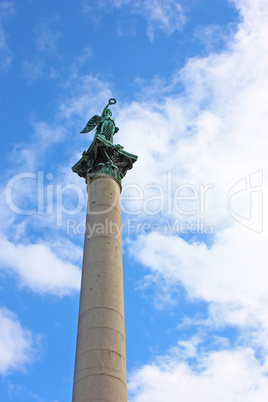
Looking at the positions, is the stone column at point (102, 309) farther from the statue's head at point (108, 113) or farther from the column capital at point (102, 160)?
the statue's head at point (108, 113)

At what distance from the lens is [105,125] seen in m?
30.9

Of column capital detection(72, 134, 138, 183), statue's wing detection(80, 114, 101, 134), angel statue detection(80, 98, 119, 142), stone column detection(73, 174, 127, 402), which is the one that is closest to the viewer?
stone column detection(73, 174, 127, 402)

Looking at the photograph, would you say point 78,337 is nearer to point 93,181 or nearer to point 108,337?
point 108,337

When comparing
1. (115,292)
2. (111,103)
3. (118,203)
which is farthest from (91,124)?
(115,292)

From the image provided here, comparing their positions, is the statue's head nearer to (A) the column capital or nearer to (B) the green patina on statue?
(B) the green patina on statue

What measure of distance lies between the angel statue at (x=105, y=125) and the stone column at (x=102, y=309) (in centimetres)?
459

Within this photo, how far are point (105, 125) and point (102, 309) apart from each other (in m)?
13.7

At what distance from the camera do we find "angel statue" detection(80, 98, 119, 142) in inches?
1199

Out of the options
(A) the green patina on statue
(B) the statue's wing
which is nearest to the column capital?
(A) the green patina on statue

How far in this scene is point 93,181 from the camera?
27.4 meters

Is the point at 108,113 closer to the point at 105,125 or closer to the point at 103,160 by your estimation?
the point at 105,125

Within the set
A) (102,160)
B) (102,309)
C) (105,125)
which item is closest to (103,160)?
(102,160)

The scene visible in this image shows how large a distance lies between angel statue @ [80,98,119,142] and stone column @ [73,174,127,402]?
4.59 meters

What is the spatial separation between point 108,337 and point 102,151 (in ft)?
39.1
